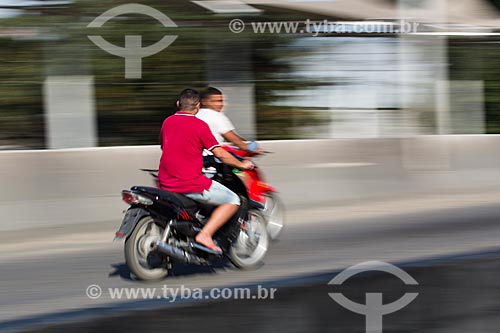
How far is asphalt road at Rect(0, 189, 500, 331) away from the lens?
763cm

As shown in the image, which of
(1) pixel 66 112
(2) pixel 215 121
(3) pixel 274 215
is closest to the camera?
(2) pixel 215 121

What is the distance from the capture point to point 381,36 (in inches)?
537

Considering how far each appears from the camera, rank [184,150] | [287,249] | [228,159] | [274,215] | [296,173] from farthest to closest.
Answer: [296,173] < [274,215] < [287,249] < [228,159] < [184,150]

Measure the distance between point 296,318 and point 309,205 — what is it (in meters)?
7.06

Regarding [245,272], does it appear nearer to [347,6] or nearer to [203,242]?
[203,242]

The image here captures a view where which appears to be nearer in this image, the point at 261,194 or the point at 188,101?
the point at 188,101

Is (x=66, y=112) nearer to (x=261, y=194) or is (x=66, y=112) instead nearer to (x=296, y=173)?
(x=296, y=173)

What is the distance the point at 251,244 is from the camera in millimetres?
8352

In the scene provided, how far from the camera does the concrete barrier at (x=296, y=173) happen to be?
10.6 metres

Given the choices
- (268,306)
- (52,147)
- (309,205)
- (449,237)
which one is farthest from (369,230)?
(268,306)

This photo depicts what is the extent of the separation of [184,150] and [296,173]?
499 cm

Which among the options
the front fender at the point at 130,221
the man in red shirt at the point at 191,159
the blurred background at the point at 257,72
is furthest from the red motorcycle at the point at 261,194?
the blurred background at the point at 257,72

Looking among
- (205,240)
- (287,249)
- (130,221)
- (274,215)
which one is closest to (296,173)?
(274,215)

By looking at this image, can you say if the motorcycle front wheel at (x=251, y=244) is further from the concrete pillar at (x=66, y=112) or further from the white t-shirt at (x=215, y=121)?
the concrete pillar at (x=66, y=112)
